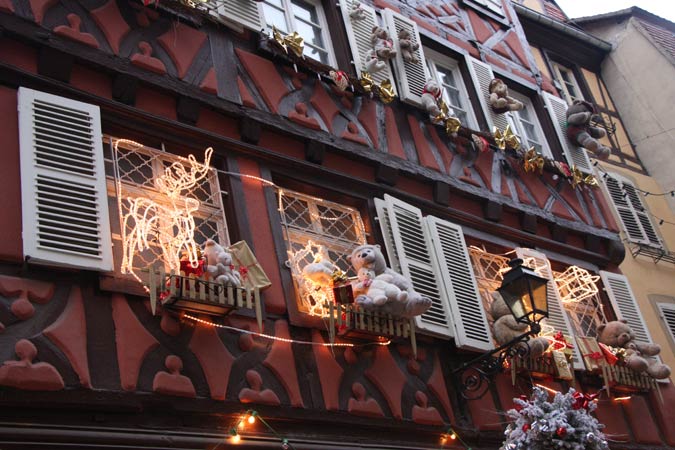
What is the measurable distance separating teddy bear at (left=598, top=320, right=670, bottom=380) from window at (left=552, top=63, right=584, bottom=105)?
15.9ft

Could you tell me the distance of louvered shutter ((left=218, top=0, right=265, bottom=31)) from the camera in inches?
312

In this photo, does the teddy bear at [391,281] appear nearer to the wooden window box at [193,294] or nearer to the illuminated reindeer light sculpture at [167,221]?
the wooden window box at [193,294]

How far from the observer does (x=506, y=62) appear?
1201 cm

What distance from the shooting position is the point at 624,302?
33.0ft

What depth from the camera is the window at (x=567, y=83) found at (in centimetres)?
1362

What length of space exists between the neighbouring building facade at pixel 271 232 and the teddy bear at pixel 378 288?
0.18 metres

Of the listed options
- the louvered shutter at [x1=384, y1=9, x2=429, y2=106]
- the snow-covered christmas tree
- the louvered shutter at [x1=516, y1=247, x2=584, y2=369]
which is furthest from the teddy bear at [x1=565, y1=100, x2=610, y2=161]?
the snow-covered christmas tree

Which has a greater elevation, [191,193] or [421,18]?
[421,18]

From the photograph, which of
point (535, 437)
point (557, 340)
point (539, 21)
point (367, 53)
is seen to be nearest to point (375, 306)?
point (535, 437)

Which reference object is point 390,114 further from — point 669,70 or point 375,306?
point 669,70

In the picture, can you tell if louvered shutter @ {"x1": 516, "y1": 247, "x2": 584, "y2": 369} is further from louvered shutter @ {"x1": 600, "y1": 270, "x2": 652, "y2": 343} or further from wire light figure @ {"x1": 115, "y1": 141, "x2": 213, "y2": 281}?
wire light figure @ {"x1": 115, "y1": 141, "x2": 213, "y2": 281}

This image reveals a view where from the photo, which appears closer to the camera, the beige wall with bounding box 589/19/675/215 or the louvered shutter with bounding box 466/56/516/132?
the louvered shutter with bounding box 466/56/516/132

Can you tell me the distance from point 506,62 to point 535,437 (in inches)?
257

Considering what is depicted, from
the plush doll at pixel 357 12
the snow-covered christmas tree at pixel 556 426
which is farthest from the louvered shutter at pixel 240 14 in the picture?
the snow-covered christmas tree at pixel 556 426
